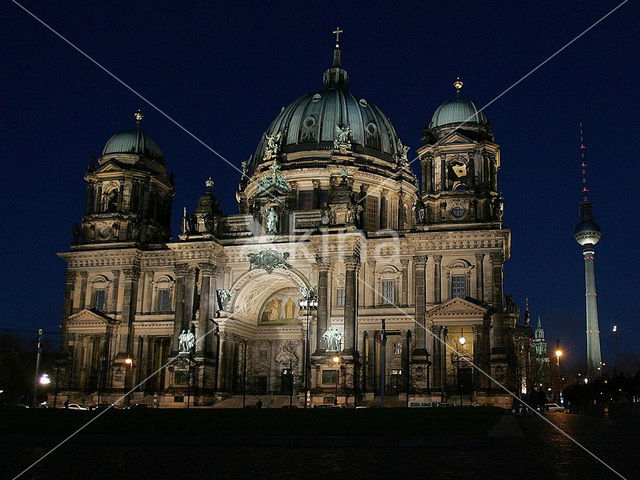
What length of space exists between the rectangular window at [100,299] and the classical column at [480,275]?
34.4 meters

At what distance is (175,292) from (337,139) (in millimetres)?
22884

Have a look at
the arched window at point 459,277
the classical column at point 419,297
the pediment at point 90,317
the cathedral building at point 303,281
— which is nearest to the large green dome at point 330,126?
the cathedral building at point 303,281

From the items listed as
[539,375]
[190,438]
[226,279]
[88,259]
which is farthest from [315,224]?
[539,375]

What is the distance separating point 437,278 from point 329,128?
25997 mm

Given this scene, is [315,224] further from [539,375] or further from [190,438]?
[539,375]

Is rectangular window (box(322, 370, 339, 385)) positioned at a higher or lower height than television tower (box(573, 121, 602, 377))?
lower

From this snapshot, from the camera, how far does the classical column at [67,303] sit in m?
71.2

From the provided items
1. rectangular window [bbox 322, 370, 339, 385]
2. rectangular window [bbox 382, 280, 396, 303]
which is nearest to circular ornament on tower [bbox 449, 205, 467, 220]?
rectangular window [bbox 382, 280, 396, 303]

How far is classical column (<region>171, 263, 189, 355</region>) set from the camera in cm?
6656

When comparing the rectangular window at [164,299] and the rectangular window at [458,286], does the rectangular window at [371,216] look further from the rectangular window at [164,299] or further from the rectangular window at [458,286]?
the rectangular window at [164,299]

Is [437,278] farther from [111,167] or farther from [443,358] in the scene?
[111,167]

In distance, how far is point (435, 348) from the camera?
60781 millimetres

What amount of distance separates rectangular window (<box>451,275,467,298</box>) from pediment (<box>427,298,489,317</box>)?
202 cm

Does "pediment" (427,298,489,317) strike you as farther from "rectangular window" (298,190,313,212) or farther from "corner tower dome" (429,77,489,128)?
"rectangular window" (298,190,313,212)
